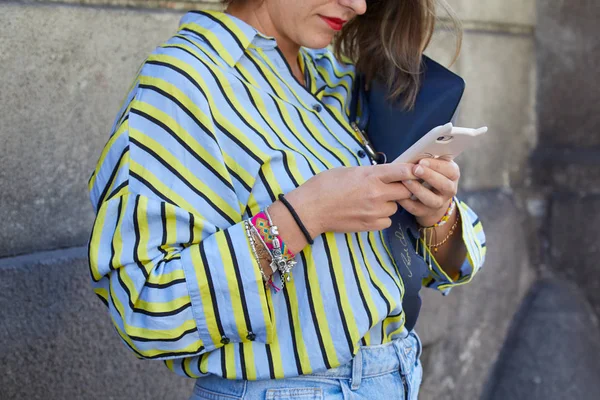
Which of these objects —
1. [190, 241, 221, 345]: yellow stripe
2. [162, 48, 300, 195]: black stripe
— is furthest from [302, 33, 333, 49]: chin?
[190, 241, 221, 345]: yellow stripe

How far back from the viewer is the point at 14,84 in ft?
8.07

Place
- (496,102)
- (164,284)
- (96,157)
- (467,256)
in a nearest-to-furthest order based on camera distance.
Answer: (164,284) → (467,256) → (96,157) → (496,102)

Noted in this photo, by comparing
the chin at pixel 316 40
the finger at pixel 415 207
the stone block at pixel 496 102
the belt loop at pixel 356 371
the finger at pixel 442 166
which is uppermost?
the chin at pixel 316 40

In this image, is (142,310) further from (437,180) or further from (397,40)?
(397,40)

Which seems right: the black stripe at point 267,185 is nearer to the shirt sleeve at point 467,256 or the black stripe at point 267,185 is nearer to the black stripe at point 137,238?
the black stripe at point 137,238

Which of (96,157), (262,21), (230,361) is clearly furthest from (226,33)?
(96,157)

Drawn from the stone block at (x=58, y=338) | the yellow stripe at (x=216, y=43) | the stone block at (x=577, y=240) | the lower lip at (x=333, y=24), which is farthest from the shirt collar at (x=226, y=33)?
the stone block at (x=577, y=240)

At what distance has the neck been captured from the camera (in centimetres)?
194

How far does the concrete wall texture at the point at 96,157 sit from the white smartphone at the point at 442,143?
1.39m

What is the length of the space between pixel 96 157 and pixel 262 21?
3.46ft

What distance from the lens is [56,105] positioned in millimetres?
2602

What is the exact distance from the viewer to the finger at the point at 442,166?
161 cm

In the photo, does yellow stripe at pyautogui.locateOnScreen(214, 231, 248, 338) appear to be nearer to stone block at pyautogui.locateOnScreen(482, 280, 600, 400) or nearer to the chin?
the chin

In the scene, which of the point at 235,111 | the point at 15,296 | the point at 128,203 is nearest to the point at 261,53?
the point at 235,111
